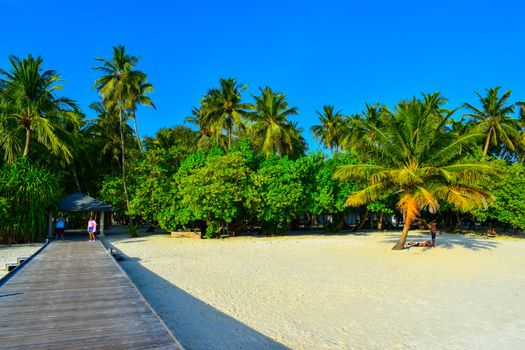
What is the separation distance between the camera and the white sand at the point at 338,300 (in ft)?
21.0

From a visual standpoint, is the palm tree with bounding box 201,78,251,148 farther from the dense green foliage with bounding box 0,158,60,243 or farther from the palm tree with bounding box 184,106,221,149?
the dense green foliage with bounding box 0,158,60,243

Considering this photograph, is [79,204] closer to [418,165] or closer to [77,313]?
[418,165]

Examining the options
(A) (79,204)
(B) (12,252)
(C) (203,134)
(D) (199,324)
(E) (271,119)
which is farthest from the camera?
(C) (203,134)

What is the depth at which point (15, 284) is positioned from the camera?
847cm

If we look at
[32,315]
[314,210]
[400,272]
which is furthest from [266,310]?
[314,210]

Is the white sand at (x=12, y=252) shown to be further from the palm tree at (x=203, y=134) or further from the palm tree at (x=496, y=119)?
the palm tree at (x=496, y=119)

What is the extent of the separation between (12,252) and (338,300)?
15.5 m

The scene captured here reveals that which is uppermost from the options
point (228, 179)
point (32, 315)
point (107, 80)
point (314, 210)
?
point (107, 80)

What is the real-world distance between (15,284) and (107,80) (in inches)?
1022

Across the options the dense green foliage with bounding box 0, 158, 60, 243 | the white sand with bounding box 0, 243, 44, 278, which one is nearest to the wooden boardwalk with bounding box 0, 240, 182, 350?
the white sand with bounding box 0, 243, 44, 278

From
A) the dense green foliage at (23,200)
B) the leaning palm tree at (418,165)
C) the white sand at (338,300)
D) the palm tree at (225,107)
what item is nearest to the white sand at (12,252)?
the dense green foliage at (23,200)

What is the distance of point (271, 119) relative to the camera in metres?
33.9

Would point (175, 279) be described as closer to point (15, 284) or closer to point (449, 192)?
point (15, 284)

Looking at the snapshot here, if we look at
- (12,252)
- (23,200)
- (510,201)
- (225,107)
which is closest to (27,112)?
(23,200)
